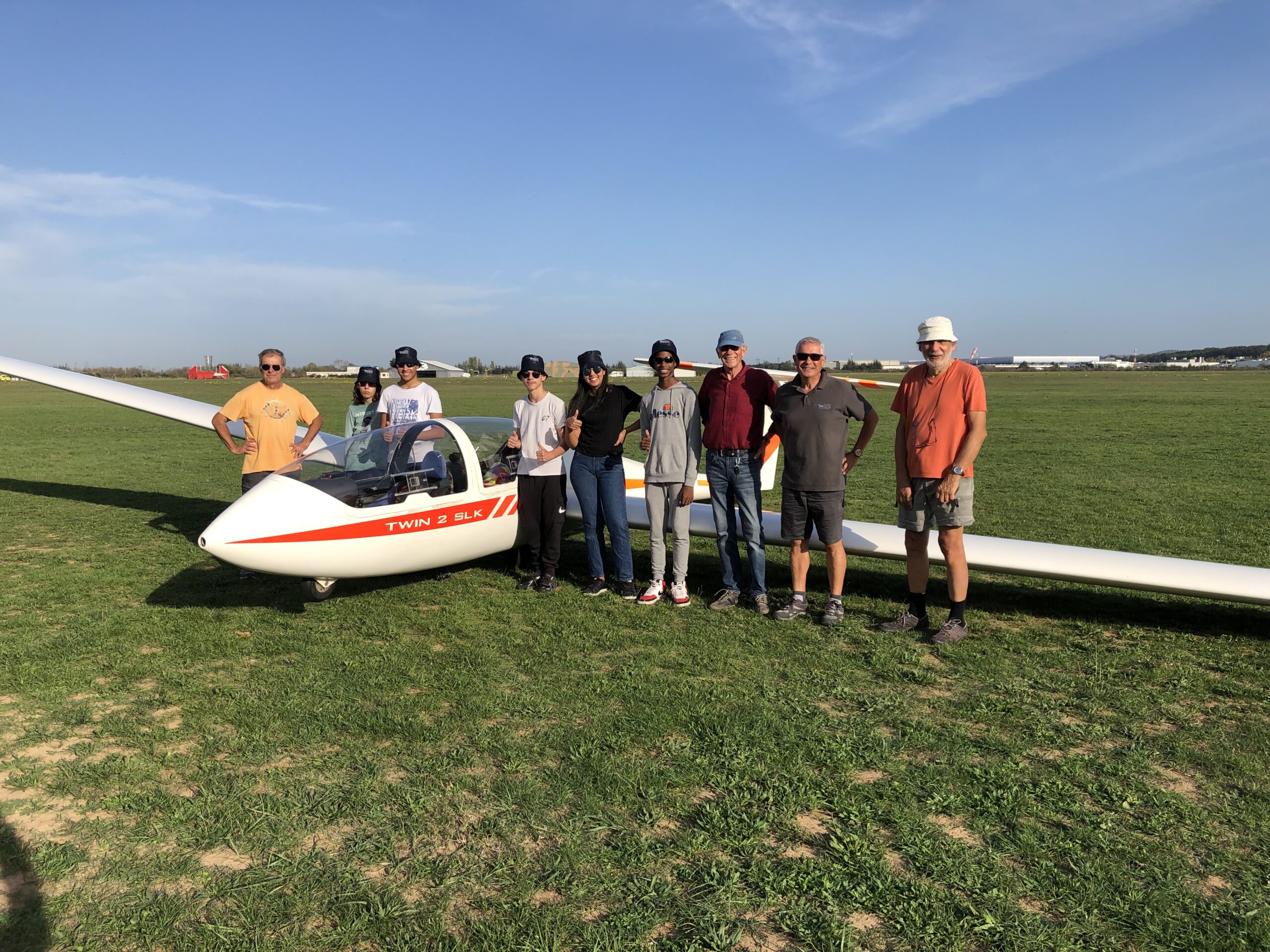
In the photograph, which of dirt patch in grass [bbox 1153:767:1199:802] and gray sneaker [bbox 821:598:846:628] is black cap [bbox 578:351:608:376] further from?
dirt patch in grass [bbox 1153:767:1199:802]

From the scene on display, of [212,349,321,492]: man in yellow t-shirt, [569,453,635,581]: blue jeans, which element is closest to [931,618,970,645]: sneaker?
[569,453,635,581]: blue jeans

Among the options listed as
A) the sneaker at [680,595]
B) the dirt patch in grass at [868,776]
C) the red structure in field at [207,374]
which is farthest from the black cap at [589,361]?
the red structure in field at [207,374]

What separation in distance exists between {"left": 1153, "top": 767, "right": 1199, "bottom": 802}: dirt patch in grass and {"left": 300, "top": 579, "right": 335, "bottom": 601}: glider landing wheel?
5269 millimetres

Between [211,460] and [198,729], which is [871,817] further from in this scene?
[211,460]

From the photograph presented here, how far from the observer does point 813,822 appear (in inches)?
128

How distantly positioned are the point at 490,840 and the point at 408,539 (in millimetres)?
3272

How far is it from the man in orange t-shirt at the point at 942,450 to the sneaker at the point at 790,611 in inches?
33.5

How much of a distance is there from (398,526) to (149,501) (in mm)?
7697

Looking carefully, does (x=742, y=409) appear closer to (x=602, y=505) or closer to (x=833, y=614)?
(x=602, y=505)

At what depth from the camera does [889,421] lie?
96.2 ft

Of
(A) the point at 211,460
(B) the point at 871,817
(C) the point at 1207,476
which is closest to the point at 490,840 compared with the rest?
(B) the point at 871,817

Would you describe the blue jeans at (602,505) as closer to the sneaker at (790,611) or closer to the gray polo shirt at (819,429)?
the sneaker at (790,611)

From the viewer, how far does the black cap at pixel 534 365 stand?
6.59 m

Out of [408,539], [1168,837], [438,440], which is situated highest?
[438,440]
